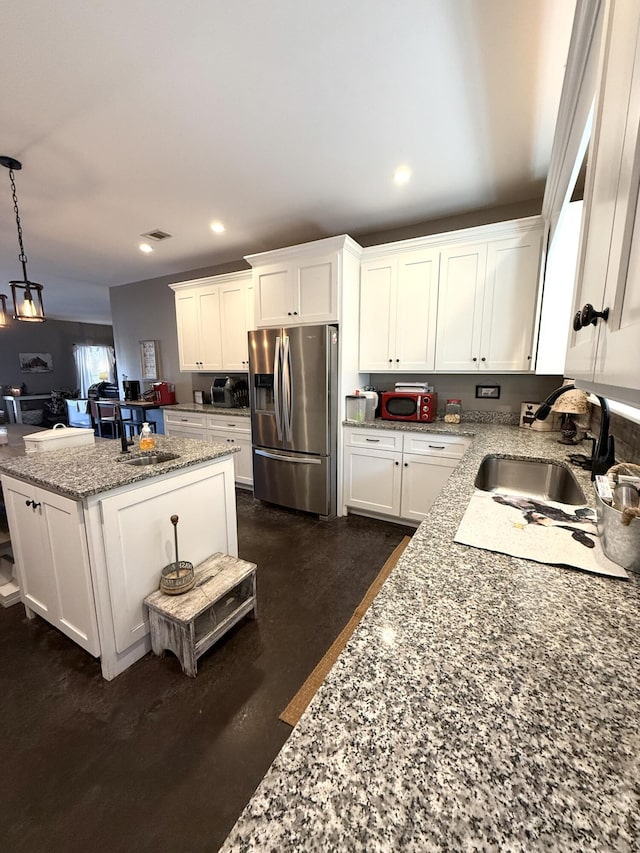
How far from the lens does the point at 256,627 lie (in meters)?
1.84

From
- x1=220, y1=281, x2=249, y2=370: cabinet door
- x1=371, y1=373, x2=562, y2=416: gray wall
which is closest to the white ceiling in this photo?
x1=220, y1=281, x2=249, y2=370: cabinet door

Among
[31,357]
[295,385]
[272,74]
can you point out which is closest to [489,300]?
[295,385]

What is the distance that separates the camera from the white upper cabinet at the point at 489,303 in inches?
97.2

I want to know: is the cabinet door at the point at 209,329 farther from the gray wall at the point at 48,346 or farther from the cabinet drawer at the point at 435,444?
the gray wall at the point at 48,346

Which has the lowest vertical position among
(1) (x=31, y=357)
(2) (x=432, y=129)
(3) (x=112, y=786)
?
(3) (x=112, y=786)

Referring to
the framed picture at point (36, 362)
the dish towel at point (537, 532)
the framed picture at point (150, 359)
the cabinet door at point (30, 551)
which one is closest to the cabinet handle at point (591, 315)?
the dish towel at point (537, 532)

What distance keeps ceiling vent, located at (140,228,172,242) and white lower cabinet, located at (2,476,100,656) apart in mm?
2651

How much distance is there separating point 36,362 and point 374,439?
30.2 feet

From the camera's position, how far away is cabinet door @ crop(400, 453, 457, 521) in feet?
8.80

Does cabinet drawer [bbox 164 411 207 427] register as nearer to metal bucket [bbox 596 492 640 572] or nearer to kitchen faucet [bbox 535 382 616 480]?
kitchen faucet [bbox 535 382 616 480]

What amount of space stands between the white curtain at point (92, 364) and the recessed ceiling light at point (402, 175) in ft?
28.2

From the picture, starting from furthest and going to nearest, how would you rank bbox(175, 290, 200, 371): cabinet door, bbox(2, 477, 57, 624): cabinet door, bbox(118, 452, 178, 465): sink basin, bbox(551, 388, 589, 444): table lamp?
bbox(175, 290, 200, 371): cabinet door → bbox(551, 388, 589, 444): table lamp → bbox(118, 452, 178, 465): sink basin → bbox(2, 477, 57, 624): cabinet door

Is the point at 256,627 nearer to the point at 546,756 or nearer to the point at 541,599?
the point at 541,599

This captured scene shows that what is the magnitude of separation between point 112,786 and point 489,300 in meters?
3.29
